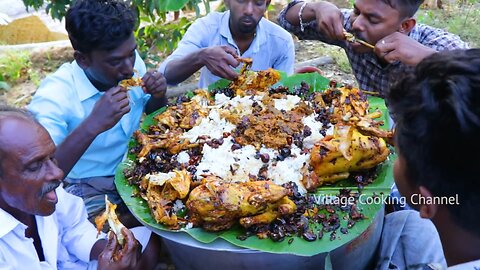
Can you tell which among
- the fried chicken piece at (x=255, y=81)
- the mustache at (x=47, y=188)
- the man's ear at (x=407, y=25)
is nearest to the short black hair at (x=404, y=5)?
the man's ear at (x=407, y=25)

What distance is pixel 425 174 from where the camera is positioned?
1.49 m

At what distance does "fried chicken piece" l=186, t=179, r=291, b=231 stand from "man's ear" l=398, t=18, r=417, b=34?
4.69 feet

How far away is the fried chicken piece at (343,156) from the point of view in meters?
2.23

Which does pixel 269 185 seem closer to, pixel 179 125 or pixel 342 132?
pixel 342 132

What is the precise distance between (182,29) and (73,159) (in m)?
3.06

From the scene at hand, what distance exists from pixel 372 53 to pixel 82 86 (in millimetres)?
1955

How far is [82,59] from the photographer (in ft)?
9.57

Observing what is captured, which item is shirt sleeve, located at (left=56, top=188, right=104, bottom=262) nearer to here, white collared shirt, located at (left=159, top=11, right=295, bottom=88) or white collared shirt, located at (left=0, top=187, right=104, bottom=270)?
white collared shirt, located at (left=0, top=187, right=104, bottom=270)

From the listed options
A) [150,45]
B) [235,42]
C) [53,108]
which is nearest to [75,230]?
[53,108]

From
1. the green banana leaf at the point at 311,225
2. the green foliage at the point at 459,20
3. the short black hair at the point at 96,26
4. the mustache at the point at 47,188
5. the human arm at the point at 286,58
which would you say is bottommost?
the green foliage at the point at 459,20

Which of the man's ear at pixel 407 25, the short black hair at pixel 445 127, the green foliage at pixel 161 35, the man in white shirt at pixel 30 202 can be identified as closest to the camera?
the short black hair at pixel 445 127

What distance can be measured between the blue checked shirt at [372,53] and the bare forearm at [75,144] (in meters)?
1.86

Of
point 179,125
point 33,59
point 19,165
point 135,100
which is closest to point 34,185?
point 19,165

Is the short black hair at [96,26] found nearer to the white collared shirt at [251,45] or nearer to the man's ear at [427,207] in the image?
the white collared shirt at [251,45]
